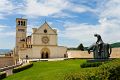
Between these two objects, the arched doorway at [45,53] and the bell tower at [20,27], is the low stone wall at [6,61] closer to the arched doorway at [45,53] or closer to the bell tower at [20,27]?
the arched doorway at [45,53]

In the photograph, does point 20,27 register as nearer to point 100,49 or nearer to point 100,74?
point 100,49

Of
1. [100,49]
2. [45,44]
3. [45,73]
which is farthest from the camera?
[45,44]

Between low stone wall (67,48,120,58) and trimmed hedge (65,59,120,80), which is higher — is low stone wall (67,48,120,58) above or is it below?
above

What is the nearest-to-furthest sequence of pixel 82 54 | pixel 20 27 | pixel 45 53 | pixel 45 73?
pixel 45 73
pixel 82 54
pixel 45 53
pixel 20 27

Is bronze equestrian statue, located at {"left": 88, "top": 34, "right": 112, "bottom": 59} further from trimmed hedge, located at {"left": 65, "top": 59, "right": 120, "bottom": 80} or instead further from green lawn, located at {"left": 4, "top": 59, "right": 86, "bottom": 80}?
trimmed hedge, located at {"left": 65, "top": 59, "right": 120, "bottom": 80}

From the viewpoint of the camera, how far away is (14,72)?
121ft

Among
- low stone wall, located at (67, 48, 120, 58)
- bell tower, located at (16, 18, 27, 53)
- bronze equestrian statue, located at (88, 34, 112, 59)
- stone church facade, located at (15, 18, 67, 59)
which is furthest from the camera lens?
bell tower, located at (16, 18, 27, 53)

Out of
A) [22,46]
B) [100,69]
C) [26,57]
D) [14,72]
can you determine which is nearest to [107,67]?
[100,69]

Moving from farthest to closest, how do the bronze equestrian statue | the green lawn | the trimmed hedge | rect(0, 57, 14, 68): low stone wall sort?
rect(0, 57, 14, 68): low stone wall, the bronze equestrian statue, the green lawn, the trimmed hedge

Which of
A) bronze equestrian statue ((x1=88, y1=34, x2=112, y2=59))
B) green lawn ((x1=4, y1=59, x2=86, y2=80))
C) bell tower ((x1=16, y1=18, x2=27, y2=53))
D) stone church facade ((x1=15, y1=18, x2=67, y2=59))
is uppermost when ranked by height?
bell tower ((x1=16, y1=18, x2=27, y2=53))

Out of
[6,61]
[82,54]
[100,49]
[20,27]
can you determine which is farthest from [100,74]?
[20,27]

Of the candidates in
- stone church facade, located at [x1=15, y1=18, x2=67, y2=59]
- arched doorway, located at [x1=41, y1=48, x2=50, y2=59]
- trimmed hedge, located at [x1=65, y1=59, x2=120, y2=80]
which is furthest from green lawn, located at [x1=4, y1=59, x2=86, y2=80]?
arched doorway, located at [x1=41, y1=48, x2=50, y2=59]

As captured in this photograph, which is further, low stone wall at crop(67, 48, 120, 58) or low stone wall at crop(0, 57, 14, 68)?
low stone wall at crop(0, 57, 14, 68)

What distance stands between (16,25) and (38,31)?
11.1 metres
